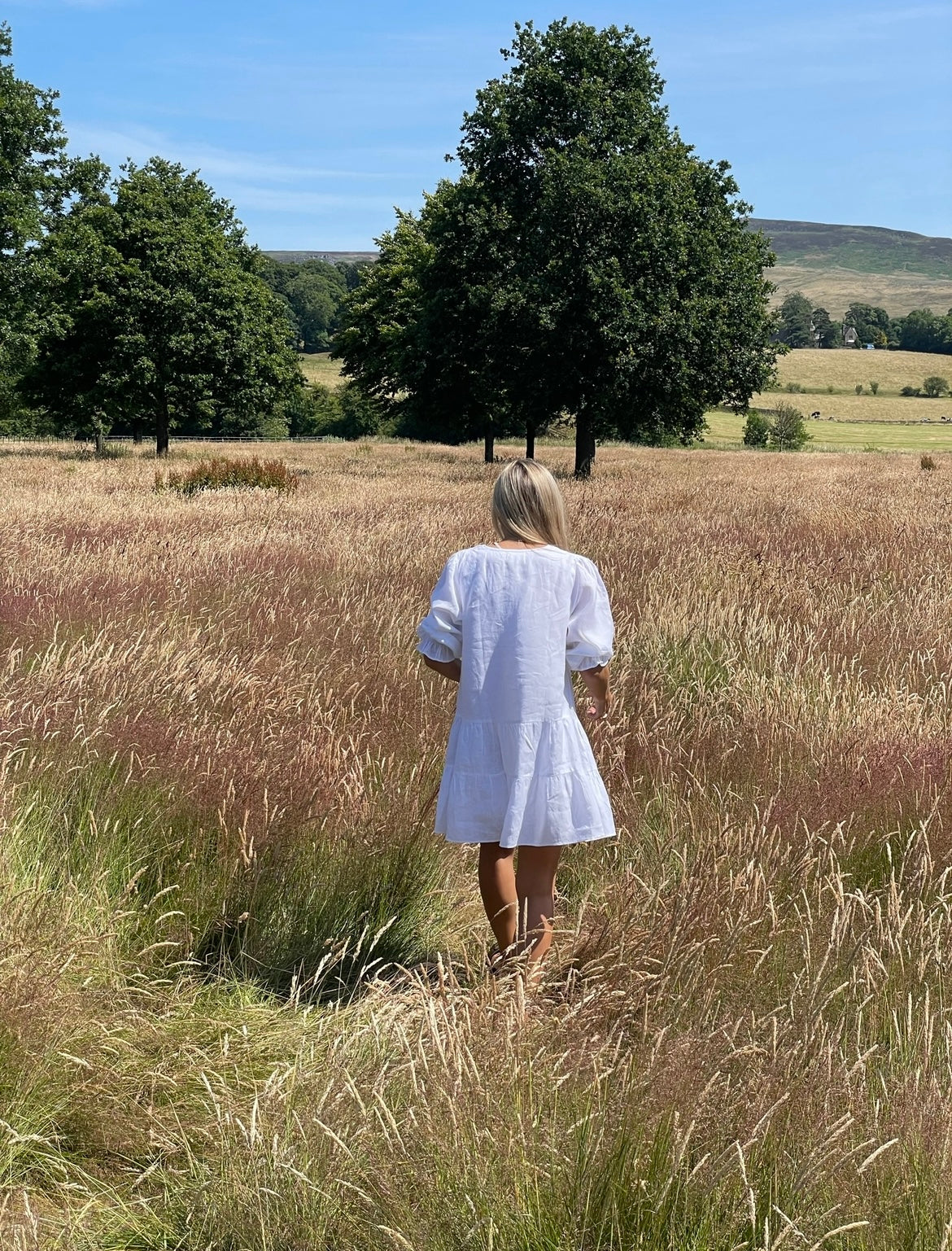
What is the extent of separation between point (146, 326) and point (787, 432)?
3901 cm

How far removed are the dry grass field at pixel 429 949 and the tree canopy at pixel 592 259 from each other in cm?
2135

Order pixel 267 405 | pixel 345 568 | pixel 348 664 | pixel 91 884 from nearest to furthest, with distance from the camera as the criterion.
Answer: pixel 91 884, pixel 348 664, pixel 345 568, pixel 267 405

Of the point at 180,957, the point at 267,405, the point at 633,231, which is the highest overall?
the point at 633,231

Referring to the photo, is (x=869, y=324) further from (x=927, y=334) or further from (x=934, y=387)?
(x=934, y=387)

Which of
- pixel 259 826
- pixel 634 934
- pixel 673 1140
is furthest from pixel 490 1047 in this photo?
pixel 259 826

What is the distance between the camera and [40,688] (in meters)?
4.10

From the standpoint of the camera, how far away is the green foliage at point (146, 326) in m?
35.8

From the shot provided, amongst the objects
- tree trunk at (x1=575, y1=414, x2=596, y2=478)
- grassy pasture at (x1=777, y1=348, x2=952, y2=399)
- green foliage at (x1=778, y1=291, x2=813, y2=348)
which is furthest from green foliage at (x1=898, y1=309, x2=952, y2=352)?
tree trunk at (x1=575, y1=414, x2=596, y2=478)

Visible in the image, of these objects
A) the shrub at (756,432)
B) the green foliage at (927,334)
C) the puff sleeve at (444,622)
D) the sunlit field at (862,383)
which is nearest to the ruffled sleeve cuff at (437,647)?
the puff sleeve at (444,622)

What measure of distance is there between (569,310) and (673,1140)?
1064 inches

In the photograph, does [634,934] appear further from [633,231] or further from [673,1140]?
[633,231]

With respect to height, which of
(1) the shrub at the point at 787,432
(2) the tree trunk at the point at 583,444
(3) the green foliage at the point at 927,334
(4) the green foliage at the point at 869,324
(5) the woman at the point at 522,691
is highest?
(4) the green foliage at the point at 869,324

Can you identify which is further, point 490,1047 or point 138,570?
point 138,570

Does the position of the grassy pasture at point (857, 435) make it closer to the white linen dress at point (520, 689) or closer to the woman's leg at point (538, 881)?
the white linen dress at point (520, 689)
